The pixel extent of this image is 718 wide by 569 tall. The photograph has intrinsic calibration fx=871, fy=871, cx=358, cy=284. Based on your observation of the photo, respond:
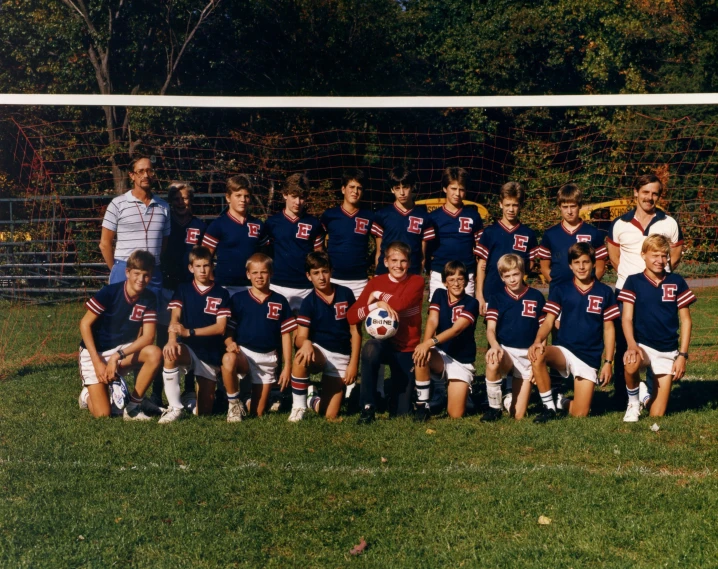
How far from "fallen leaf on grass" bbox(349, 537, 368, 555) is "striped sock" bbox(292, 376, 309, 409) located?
2.40 meters

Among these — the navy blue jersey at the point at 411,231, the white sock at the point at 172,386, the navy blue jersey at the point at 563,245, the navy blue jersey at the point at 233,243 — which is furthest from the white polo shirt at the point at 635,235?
the white sock at the point at 172,386

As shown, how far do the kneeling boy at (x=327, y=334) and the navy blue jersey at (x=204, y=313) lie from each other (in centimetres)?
60

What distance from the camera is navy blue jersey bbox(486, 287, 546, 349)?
6629mm

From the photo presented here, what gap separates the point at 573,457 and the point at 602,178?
33.5 feet

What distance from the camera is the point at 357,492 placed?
486 centimetres

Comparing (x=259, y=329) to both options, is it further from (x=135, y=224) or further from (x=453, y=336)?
(x=453, y=336)

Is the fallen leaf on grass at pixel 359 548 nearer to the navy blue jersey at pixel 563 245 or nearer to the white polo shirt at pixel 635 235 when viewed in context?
the navy blue jersey at pixel 563 245

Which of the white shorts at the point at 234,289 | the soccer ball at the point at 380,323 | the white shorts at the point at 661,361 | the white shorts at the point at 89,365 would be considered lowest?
the white shorts at the point at 89,365

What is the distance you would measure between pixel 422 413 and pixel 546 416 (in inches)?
35.9

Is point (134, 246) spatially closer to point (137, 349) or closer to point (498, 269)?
point (137, 349)

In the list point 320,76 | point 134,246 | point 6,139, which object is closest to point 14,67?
point 6,139

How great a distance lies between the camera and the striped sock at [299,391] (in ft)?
21.3

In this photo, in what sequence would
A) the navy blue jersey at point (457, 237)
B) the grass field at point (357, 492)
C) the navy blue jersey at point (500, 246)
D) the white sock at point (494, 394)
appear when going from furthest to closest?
the navy blue jersey at point (457, 237) → the navy blue jersey at point (500, 246) → the white sock at point (494, 394) → the grass field at point (357, 492)

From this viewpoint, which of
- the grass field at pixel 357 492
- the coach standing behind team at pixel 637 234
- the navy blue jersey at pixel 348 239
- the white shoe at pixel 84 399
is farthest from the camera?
the navy blue jersey at pixel 348 239
